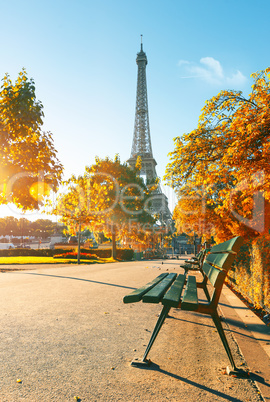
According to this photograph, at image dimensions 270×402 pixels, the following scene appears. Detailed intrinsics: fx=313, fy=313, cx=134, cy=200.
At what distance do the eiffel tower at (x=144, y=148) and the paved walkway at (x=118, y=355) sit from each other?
6198 centimetres

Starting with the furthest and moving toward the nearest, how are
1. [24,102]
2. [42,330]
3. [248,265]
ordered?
[24,102] < [248,265] < [42,330]

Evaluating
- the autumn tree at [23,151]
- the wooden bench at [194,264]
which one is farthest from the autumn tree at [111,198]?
the wooden bench at [194,264]

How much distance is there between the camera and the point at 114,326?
4359mm

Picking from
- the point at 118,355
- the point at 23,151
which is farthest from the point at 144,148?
the point at 118,355

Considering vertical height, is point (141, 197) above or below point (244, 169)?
above

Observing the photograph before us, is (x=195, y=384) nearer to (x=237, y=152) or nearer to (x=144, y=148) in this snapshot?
(x=237, y=152)

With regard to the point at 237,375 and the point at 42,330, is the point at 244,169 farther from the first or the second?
the point at 42,330

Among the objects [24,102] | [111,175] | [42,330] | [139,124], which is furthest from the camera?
[139,124]

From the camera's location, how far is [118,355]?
3.24 m

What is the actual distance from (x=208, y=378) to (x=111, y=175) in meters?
30.9

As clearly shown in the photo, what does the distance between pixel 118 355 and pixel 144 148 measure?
74206mm

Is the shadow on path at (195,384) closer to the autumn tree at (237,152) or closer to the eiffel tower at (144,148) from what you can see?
the autumn tree at (237,152)

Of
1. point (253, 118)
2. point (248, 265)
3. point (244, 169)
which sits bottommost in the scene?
point (248, 265)

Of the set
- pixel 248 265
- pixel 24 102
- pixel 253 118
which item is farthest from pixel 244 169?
pixel 24 102
